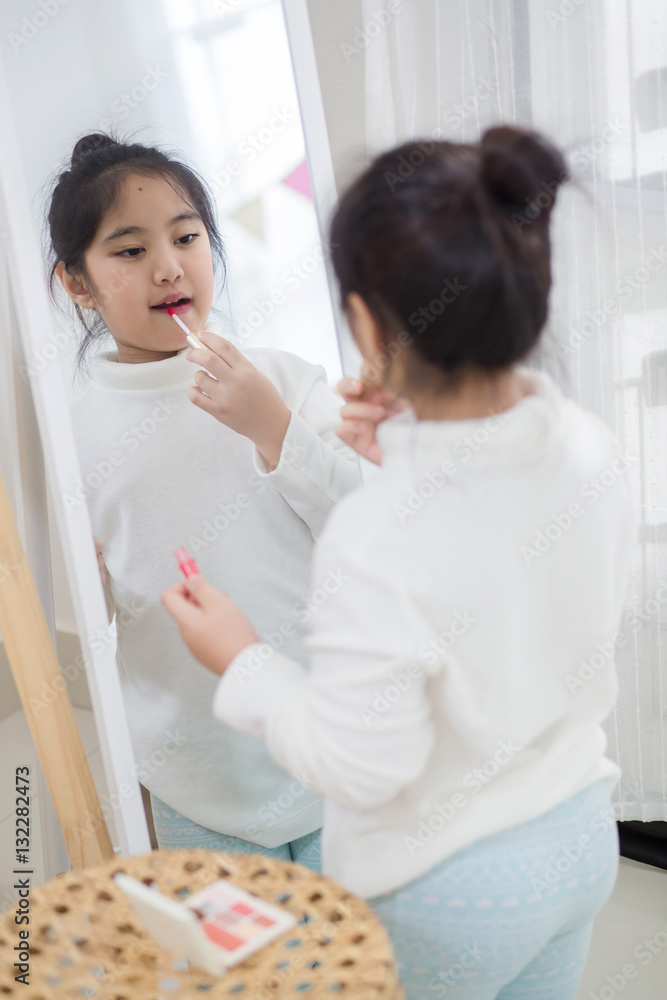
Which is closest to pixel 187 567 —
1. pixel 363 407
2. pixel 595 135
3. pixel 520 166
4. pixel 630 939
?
pixel 363 407

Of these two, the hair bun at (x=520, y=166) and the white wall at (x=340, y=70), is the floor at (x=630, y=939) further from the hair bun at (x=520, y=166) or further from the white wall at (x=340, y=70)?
the white wall at (x=340, y=70)

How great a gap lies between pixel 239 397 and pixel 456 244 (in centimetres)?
40

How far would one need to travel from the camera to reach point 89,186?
0.97m

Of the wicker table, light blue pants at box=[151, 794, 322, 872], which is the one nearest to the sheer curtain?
light blue pants at box=[151, 794, 322, 872]

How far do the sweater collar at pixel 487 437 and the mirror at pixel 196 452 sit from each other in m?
0.32

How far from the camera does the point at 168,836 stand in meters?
1.09

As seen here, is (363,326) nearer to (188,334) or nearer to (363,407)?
(363,407)

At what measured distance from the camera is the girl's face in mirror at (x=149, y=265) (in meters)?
0.97

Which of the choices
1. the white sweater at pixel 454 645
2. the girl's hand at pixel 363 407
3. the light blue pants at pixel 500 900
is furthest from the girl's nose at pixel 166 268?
the light blue pants at pixel 500 900

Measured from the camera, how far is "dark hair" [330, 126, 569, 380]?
0.59 metres

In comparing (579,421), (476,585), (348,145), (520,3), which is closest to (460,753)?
(476,585)

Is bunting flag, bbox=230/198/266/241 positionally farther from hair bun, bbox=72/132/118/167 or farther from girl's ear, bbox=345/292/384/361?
girl's ear, bbox=345/292/384/361

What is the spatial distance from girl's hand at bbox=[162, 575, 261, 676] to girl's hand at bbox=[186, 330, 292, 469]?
0.73 feet

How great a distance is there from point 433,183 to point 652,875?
150 centimetres
